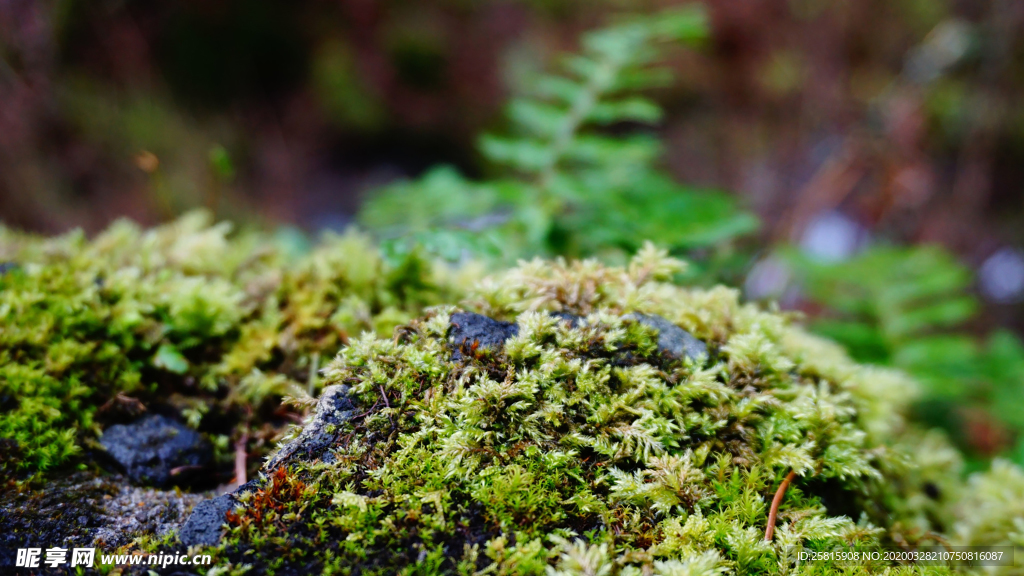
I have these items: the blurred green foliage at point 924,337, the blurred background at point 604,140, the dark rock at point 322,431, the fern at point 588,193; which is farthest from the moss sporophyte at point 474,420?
the blurred green foliage at point 924,337

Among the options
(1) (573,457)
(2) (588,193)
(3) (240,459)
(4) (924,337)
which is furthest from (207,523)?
(4) (924,337)

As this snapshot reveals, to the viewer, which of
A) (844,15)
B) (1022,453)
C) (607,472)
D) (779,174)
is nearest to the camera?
(607,472)

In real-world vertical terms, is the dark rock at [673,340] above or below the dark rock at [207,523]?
above

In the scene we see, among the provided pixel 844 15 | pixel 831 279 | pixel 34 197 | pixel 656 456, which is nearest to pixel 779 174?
pixel 844 15

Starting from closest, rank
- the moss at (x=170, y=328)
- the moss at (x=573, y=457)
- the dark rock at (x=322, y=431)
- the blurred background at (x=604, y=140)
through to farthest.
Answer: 1. the moss at (x=573, y=457)
2. the dark rock at (x=322, y=431)
3. the moss at (x=170, y=328)
4. the blurred background at (x=604, y=140)

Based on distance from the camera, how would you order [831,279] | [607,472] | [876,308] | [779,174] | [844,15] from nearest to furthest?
[607,472]
[876,308]
[831,279]
[844,15]
[779,174]

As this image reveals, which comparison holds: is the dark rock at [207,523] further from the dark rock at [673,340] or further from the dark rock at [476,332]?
the dark rock at [673,340]

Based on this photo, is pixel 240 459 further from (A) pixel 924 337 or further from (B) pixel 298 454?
(A) pixel 924 337

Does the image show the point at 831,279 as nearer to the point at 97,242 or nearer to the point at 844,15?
the point at 97,242
